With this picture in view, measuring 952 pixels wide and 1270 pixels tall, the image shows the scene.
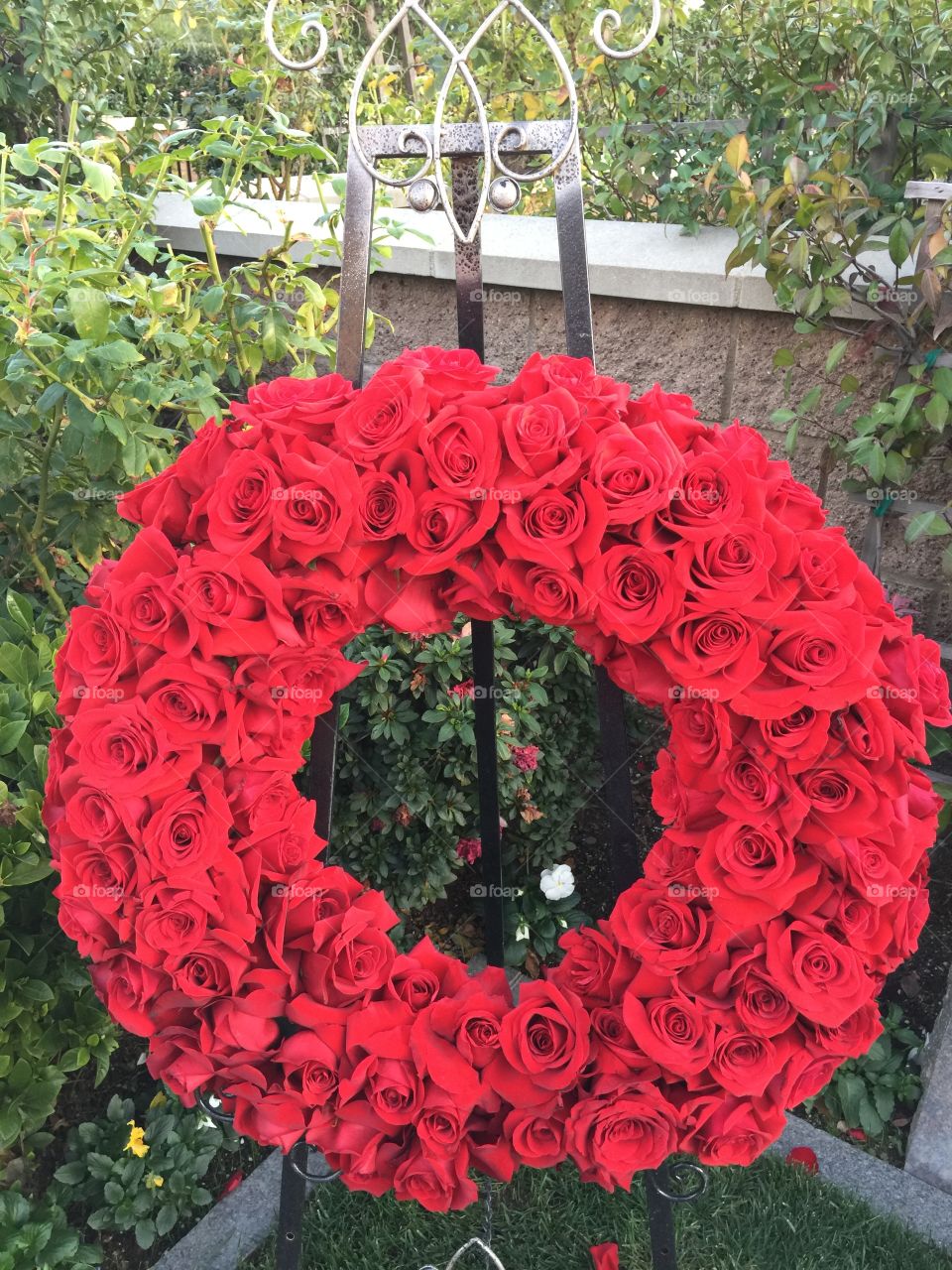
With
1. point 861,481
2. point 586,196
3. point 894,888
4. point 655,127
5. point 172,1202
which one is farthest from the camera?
point 586,196

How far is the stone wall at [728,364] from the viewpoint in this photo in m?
2.41

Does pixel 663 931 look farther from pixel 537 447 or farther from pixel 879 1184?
pixel 879 1184

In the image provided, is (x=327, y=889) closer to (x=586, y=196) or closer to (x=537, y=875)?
(x=537, y=875)

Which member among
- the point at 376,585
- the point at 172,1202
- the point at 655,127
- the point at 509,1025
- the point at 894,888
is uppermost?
the point at 655,127

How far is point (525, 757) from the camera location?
7.46ft

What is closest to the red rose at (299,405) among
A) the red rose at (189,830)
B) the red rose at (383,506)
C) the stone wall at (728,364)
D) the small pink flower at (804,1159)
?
the red rose at (383,506)

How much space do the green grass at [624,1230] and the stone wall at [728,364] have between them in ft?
Result: 4.42

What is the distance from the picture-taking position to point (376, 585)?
48.7 inches

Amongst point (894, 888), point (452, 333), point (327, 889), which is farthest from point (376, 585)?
point (452, 333)

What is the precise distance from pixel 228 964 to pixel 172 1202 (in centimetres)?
108

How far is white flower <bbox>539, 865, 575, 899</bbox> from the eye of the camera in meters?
2.39

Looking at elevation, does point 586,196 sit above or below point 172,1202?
above
